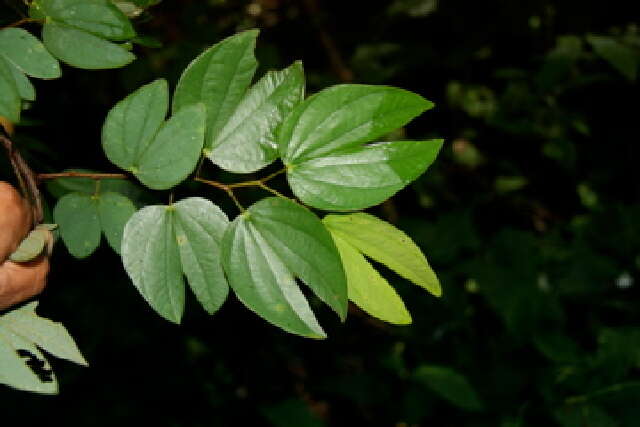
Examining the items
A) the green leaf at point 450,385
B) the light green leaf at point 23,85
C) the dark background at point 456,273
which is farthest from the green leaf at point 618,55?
the light green leaf at point 23,85

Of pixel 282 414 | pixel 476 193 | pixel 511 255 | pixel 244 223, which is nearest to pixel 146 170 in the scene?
pixel 244 223

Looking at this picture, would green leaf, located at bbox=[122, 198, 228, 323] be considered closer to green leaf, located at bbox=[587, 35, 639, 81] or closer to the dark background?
the dark background

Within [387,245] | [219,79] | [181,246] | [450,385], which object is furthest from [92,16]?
[450,385]

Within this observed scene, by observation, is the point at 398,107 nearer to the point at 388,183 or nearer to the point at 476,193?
the point at 388,183

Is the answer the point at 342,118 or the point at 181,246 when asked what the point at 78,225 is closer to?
the point at 181,246

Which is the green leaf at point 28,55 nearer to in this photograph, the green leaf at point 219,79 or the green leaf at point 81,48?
the green leaf at point 81,48

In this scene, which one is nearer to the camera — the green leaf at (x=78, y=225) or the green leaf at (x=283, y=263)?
the green leaf at (x=283, y=263)
